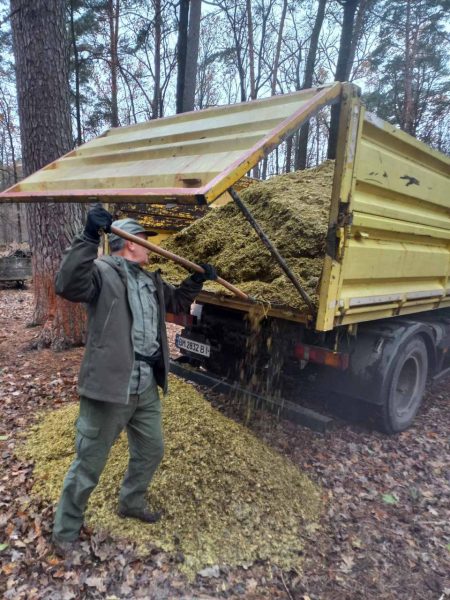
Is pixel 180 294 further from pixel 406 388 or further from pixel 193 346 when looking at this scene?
pixel 406 388

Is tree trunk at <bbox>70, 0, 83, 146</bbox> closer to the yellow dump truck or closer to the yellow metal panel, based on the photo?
the yellow dump truck

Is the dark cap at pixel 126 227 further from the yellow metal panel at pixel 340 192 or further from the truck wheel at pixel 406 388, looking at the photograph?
the truck wheel at pixel 406 388

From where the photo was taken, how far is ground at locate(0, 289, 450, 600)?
6.79 ft

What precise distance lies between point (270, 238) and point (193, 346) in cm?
125

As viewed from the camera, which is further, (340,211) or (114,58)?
(114,58)

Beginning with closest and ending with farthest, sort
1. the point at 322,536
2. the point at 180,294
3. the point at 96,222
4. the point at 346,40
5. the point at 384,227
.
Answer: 1. the point at 96,222
2. the point at 322,536
3. the point at 180,294
4. the point at 384,227
5. the point at 346,40

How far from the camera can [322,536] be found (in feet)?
8.16

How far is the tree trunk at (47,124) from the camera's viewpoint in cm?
463

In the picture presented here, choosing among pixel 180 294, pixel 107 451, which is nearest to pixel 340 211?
pixel 180 294

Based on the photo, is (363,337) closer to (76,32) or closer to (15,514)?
(15,514)

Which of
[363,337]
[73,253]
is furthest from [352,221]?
[73,253]

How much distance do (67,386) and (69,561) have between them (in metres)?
2.29

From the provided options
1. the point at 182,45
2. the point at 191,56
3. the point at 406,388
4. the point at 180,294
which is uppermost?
the point at 182,45

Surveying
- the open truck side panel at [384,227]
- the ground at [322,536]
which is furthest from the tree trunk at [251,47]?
the ground at [322,536]
